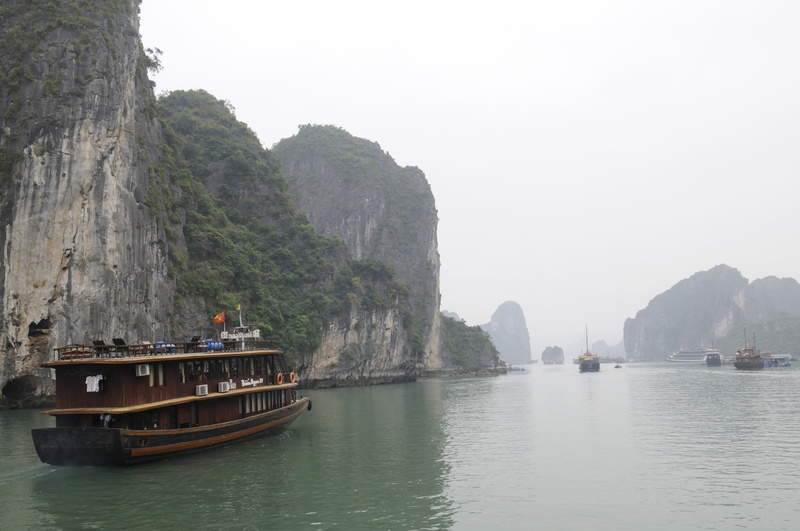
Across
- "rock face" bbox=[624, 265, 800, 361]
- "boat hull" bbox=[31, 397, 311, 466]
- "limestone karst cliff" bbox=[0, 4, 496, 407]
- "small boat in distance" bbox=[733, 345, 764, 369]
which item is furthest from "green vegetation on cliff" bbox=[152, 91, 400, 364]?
"rock face" bbox=[624, 265, 800, 361]

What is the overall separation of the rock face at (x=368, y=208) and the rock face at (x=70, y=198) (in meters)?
52.6

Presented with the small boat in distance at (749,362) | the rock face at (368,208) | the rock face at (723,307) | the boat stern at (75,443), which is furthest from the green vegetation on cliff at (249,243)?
the rock face at (723,307)

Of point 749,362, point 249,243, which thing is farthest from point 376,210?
point 749,362

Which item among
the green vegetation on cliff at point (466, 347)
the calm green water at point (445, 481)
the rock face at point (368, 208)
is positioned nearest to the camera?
the calm green water at point (445, 481)

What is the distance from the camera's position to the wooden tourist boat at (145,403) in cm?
1612

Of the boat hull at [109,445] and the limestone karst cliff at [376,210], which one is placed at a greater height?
the limestone karst cliff at [376,210]

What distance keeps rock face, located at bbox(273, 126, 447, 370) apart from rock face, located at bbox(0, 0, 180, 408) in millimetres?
52638

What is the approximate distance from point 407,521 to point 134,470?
8.39 metres

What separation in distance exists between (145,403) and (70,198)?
19823 mm

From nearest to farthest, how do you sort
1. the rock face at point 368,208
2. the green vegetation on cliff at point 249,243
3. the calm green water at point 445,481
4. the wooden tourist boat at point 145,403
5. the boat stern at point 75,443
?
the calm green water at point 445,481 → the boat stern at point 75,443 → the wooden tourist boat at point 145,403 → the green vegetation on cliff at point 249,243 → the rock face at point 368,208

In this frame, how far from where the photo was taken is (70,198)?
32312 millimetres

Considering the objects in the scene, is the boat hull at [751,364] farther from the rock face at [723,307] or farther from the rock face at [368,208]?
the rock face at [723,307]

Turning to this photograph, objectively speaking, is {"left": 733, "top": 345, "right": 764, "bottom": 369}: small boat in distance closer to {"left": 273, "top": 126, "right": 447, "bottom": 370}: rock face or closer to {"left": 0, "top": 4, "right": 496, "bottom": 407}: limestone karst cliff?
{"left": 273, "top": 126, "right": 447, "bottom": 370}: rock face

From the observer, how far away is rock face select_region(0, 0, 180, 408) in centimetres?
3112
